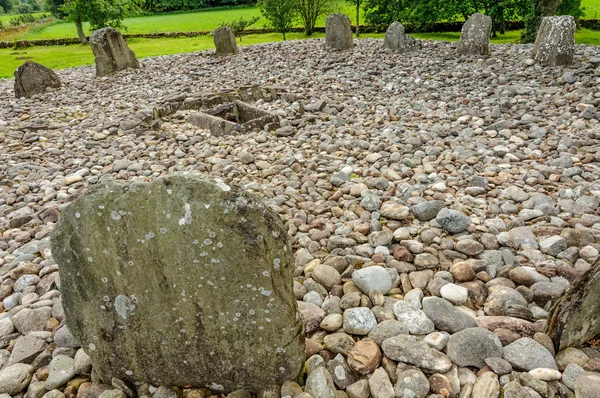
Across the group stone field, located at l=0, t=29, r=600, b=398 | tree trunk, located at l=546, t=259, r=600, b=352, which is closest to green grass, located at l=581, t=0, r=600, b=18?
stone field, located at l=0, t=29, r=600, b=398

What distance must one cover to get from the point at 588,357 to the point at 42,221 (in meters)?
6.24

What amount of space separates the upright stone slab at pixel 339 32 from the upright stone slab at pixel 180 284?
1524 cm

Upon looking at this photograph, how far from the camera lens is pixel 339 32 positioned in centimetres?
1623

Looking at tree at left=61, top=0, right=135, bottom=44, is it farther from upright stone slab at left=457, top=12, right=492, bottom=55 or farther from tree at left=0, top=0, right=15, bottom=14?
tree at left=0, top=0, right=15, bottom=14

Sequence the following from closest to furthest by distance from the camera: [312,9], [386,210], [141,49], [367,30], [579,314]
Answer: [579,314]
[386,210]
[312,9]
[141,49]
[367,30]

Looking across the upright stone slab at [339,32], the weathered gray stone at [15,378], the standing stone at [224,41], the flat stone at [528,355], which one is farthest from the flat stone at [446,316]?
the standing stone at [224,41]

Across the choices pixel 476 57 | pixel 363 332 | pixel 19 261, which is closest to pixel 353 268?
pixel 363 332

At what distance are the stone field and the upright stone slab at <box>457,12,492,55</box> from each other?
59 centimetres

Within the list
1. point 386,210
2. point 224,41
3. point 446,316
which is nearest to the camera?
point 446,316

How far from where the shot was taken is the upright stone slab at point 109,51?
51.1 feet

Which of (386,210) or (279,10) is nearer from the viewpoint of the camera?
(386,210)

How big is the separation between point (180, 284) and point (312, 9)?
25894mm

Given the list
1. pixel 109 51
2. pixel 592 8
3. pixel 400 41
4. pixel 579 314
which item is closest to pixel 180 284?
pixel 579 314

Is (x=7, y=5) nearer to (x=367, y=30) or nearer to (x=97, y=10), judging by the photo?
(x=97, y=10)
